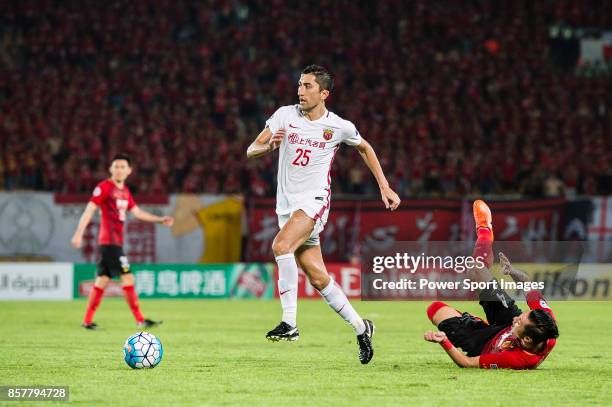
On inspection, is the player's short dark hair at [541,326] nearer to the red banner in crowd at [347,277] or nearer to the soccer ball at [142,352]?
the soccer ball at [142,352]

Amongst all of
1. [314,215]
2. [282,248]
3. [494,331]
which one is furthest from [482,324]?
[282,248]

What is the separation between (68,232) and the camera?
2327 centimetres

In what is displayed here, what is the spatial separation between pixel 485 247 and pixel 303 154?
1.82 m

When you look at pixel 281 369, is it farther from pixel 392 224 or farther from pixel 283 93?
pixel 283 93

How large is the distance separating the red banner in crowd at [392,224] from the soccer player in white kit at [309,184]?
46.0 feet

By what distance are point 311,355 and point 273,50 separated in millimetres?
20160

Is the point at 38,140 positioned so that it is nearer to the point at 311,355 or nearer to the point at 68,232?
the point at 68,232

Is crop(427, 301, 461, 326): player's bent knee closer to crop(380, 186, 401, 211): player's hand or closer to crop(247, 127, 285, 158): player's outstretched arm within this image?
crop(380, 186, 401, 211): player's hand

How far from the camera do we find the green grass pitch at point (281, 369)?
746 cm

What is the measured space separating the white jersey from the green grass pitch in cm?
152

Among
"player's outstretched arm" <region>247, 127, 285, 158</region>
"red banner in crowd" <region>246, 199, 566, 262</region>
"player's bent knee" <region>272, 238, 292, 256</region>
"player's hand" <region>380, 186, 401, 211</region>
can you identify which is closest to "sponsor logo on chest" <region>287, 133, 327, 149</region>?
"player's outstretched arm" <region>247, 127, 285, 158</region>

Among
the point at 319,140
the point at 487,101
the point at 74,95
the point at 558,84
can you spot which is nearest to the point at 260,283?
the point at 74,95

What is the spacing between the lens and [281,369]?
9359mm

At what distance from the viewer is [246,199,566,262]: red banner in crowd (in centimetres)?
2384
